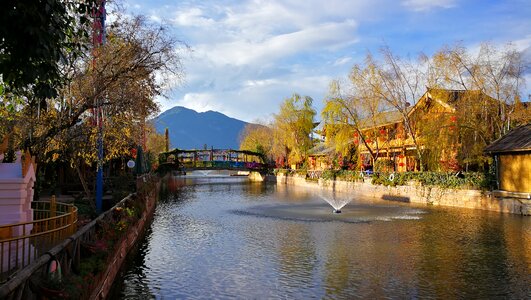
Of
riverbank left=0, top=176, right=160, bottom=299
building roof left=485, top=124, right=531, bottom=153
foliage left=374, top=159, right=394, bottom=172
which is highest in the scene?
building roof left=485, top=124, right=531, bottom=153

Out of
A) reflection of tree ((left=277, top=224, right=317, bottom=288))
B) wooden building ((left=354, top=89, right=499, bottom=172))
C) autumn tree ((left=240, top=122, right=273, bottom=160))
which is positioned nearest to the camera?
reflection of tree ((left=277, top=224, right=317, bottom=288))

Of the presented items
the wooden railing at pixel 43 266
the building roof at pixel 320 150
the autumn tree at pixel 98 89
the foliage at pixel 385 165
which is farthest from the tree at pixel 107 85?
the building roof at pixel 320 150

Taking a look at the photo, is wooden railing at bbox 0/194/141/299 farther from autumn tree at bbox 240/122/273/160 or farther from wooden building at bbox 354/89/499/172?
autumn tree at bbox 240/122/273/160

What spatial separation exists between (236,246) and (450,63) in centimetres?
2394

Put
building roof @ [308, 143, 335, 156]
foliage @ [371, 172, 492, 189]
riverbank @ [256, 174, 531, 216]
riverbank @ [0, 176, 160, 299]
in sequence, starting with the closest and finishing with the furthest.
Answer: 1. riverbank @ [0, 176, 160, 299]
2. riverbank @ [256, 174, 531, 216]
3. foliage @ [371, 172, 492, 189]
4. building roof @ [308, 143, 335, 156]

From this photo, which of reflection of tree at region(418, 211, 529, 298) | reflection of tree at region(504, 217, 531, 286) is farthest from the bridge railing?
reflection of tree at region(504, 217, 531, 286)

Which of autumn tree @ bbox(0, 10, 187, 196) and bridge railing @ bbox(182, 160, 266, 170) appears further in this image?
bridge railing @ bbox(182, 160, 266, 170)

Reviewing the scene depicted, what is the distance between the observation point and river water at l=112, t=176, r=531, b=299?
12.2 metres

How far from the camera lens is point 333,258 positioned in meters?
15.9

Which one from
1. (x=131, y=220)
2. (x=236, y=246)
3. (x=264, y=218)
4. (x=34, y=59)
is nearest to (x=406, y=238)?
(x=236, y=246)

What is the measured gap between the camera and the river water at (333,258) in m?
12.2

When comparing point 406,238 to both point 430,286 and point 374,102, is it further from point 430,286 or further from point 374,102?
point 374,102

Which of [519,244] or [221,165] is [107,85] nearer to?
[519,244]

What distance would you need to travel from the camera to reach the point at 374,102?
43.3 metres
